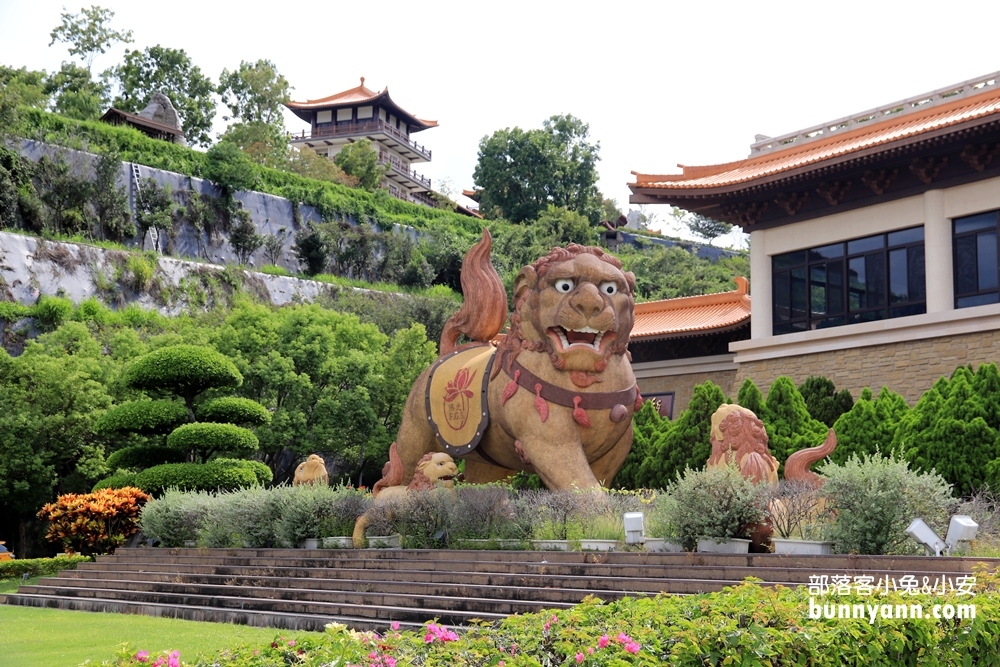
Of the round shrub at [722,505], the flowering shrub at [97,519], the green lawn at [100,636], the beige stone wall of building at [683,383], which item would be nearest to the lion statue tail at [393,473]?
the green lawn at [100,636]

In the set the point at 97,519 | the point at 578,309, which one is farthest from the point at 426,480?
the point at 97,519

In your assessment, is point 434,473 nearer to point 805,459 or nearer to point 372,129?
point 805,459

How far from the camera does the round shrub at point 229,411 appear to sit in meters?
18.1

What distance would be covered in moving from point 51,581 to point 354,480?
53.0 ft

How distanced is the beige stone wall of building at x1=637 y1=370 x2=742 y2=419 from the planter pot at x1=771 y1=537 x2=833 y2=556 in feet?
38.3

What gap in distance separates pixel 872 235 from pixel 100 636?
12.1 meters

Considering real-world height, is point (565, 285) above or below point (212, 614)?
above

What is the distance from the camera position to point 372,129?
196ft

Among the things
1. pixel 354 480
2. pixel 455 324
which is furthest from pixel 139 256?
pixel 455 324

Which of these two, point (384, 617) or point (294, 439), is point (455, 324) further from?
point (294, 439)

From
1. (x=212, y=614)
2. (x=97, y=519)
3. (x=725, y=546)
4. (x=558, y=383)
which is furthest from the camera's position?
(x=97, y=519)

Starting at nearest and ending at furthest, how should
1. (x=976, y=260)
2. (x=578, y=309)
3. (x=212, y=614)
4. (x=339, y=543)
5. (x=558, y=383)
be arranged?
(x=212, y=614)
(x=578, y=309)
(x=558, y=383)
(x=339, y=543)
(x=976, y=260)

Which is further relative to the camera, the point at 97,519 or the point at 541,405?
the point at 97,519

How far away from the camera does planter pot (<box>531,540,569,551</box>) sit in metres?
9.12
